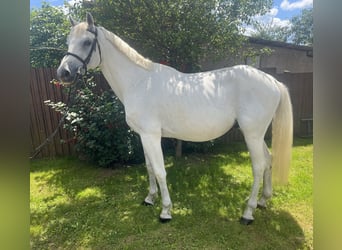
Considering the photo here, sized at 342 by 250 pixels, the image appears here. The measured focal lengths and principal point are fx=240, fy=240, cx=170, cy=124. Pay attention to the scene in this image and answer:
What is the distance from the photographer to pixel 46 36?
719 centimetres

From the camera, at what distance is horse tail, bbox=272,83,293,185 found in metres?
2.30

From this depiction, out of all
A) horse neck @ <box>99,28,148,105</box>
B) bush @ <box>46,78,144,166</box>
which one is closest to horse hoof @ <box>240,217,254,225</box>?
horse neck @ <box>99,28,148,105</box>

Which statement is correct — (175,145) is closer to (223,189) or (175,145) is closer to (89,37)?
(223,189)

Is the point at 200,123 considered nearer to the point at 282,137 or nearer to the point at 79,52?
the point at 282,137

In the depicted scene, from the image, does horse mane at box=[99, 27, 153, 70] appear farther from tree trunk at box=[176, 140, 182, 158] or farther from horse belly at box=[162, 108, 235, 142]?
tree trunk at box=[176, 140, 182, 158]

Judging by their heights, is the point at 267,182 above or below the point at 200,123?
below

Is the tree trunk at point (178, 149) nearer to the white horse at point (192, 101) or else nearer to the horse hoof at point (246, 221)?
the white horse at point (192, 101)

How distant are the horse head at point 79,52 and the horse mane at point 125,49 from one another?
0.42ft

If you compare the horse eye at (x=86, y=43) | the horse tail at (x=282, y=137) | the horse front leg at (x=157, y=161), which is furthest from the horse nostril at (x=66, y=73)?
the horse tail at (x=282, y=137)

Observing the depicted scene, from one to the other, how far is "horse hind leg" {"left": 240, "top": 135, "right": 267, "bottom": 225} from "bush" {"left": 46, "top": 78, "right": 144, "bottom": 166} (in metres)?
1.97

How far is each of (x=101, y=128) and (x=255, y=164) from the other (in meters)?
2.42

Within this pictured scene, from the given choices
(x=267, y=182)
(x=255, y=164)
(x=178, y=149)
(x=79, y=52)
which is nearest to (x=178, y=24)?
(x=79, y=52)

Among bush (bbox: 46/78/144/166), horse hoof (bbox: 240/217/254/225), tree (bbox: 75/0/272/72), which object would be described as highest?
tree (bbox: 75/0/272/72)

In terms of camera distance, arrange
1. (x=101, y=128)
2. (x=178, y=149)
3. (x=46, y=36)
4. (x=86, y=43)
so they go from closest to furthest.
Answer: (x=86, y=43) < (x=101, y=128) < (x=178, y=149) < (x=46, y=36)
